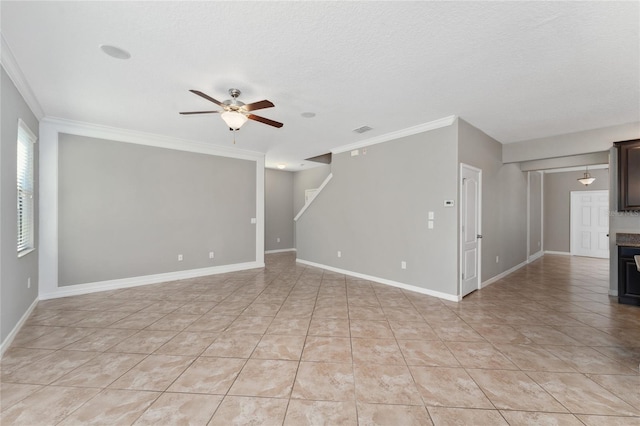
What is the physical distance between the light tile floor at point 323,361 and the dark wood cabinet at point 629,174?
153 centimetres

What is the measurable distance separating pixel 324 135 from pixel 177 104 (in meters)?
2.40

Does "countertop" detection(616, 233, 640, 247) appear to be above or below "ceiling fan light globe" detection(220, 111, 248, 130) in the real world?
below

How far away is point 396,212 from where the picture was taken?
473 centimetres

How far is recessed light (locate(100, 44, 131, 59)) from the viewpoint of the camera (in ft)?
7.59

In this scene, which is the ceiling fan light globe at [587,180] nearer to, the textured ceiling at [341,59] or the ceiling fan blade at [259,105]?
the textured ceiling at [341,59]

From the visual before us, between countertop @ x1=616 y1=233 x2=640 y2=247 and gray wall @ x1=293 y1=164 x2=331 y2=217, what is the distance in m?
6.16

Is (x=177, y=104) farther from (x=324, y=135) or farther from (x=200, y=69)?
(x=324, y=135)

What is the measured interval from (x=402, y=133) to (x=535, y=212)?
19.8ft

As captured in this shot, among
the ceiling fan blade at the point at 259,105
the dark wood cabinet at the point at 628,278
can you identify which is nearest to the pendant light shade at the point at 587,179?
the dark wood cabinet at the point at 628,278

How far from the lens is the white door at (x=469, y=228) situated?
4.09 m

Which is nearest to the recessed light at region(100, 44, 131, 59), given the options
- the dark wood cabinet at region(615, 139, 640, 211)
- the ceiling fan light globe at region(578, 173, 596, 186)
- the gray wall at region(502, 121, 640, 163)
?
the gray wall at region(502, 121, 640, 163)

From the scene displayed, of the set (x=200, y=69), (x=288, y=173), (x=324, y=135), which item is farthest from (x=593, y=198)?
(x=200, y=69)

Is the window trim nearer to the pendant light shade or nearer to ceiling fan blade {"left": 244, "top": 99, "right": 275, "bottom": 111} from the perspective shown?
ceiling fan blade {"left": 244, "top": 99, "right": 275, "bottom": 111}

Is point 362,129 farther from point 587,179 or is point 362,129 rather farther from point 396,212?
point 587,179
